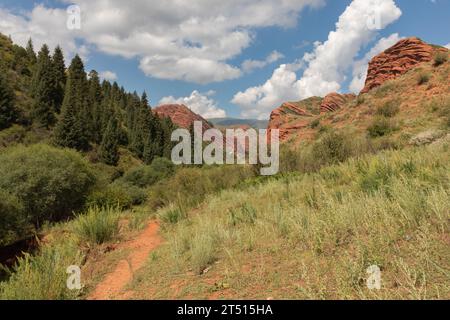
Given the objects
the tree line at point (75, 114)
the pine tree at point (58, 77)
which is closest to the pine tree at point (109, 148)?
the tree line at point (75, 114)

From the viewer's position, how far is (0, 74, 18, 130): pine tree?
41.2 m

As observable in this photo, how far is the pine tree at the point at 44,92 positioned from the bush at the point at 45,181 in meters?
28.0

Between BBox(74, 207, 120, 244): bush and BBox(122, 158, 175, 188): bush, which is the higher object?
BBox(122, 158, 175, 188): bush

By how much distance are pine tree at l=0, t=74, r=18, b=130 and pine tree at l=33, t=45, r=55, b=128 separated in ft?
12.0

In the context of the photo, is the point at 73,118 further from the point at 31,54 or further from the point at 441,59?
the point at 441,59

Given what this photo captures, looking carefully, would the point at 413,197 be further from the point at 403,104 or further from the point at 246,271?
the point at 403,104

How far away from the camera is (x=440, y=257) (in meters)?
2.77

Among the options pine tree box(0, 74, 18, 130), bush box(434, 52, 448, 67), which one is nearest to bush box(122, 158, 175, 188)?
pine tree box(0, 74, 18, 130)

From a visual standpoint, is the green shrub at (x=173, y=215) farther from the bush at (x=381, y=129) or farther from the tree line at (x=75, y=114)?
the tree line at (x=75, y=114)

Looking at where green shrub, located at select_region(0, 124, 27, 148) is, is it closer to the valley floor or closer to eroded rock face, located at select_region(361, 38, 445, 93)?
the valley floor

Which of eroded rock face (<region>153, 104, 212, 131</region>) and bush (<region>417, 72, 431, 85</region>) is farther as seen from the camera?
eroded rock face (<region>153, 104, 212, 131</region>)

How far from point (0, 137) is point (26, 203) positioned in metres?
28.9

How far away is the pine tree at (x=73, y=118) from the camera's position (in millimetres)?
41750
